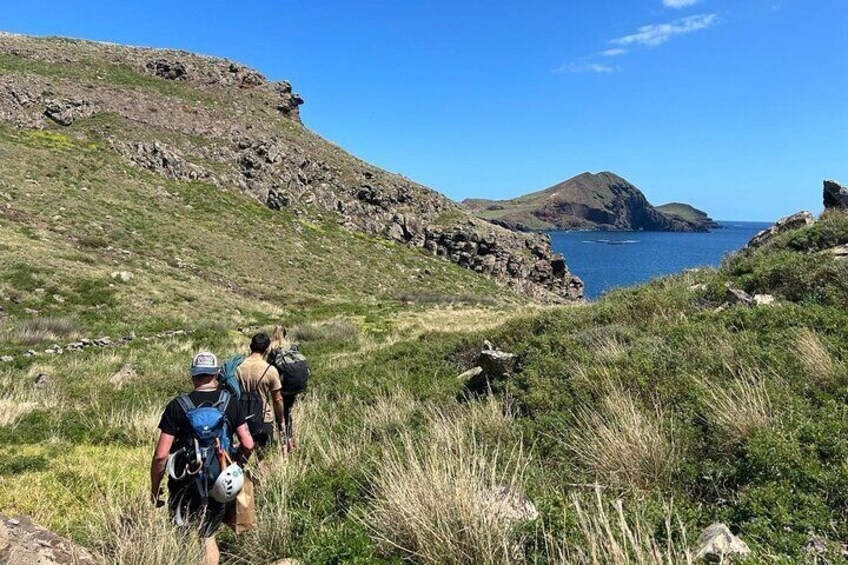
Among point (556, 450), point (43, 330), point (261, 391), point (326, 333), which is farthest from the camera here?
point (326, 333)

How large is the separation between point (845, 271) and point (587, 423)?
22.1 ft

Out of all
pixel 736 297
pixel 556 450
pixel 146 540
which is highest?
pixel 736 297

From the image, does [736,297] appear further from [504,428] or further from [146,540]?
[146,540]

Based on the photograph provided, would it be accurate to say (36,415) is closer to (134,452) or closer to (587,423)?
(134,452)

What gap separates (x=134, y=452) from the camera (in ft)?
24.5

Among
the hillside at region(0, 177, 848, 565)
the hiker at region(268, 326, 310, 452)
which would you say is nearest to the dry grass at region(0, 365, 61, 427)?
the hillside at region(0, 177, 848, 565)

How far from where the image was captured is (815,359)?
5.77 meters

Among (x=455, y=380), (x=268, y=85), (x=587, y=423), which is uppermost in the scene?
(x=268, y=85)

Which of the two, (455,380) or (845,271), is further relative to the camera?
(455,380)

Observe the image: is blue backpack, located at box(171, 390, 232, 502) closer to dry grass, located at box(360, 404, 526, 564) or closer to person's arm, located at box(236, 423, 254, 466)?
person's arm, located at box(236, 423, 254, 466)

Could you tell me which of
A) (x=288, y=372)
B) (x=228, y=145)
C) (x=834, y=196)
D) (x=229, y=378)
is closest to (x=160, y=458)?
(x=229, y=378)

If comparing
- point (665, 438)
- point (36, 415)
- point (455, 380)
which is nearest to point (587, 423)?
point (665, 438)

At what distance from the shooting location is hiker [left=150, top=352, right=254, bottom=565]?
4.25 metres

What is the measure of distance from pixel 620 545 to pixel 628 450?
1596 millimetres
